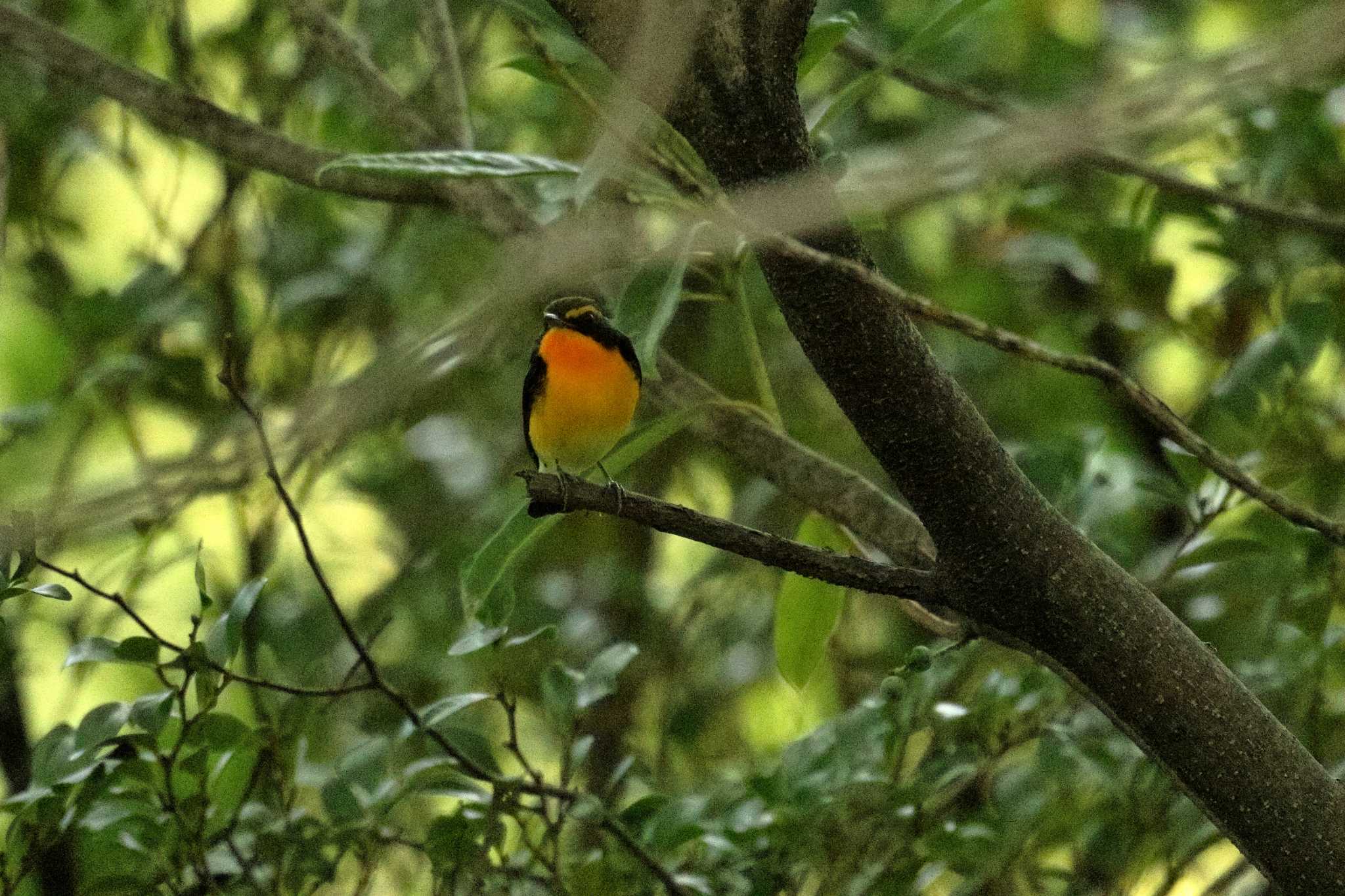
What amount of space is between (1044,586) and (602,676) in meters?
0.70

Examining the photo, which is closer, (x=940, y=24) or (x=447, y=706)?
(x=940, y=24)

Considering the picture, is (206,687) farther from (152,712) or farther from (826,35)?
(826,35)

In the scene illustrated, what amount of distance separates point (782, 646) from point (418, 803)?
4.48 ft

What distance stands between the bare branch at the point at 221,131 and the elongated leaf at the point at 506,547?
0.46 metres

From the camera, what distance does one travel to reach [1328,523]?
1539 millimetres

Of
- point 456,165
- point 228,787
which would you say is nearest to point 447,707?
point 228,787

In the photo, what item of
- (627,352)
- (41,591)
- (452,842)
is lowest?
(452,842)

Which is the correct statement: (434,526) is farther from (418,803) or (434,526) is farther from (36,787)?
(36,787)

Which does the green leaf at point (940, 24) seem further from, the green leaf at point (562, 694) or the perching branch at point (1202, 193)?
the green leaf at point (562, 694)

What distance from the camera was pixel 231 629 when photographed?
1.65m

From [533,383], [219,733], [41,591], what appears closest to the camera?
[41,591]

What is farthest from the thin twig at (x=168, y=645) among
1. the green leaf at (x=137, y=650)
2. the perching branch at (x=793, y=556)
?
the perching branch at (x=793, y=556)

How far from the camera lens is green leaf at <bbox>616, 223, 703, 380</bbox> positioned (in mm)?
1421

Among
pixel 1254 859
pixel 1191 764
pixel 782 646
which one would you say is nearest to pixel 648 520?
pixel 782 646
